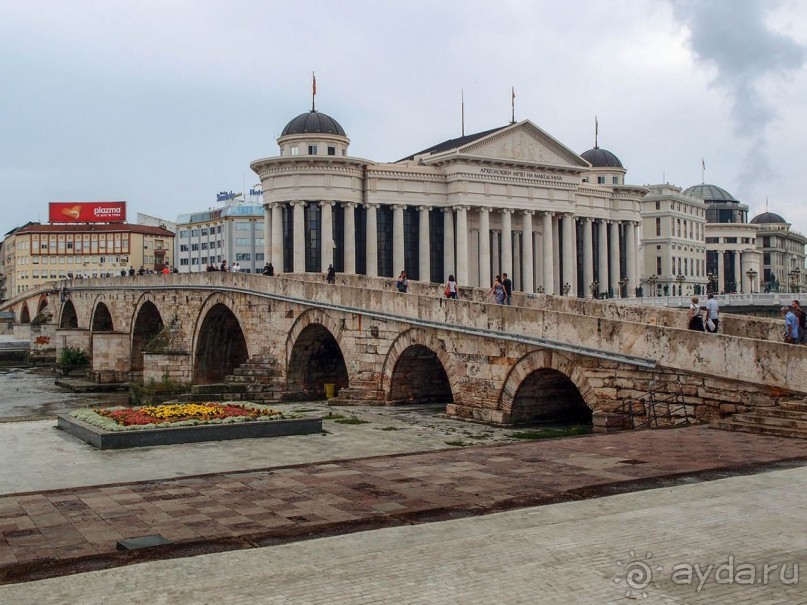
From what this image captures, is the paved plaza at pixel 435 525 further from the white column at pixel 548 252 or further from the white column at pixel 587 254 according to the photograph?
the white column at pixel 587 254

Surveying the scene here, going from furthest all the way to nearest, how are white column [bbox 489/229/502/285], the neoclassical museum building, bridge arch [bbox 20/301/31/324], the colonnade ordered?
bridge arch [bbox 20/301/31/324] → white column [bbox 489/229/502/285] → the colonnade → the neoclassical museum building

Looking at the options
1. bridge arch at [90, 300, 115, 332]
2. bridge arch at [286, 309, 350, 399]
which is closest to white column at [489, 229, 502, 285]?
bridge arch at [90, 300, 115, 332]

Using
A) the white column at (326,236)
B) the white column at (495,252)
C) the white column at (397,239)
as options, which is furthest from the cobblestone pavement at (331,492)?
the white column at (495,252)

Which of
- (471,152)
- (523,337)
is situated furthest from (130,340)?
(523,337)

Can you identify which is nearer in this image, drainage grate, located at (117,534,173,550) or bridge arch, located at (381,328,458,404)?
drainage grate, located at (117,534,173,550)

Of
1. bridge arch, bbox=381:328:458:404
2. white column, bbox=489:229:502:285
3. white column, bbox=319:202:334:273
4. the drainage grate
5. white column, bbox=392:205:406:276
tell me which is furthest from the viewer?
white column, bbox=489:229:502:285

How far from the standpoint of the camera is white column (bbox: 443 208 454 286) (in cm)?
6988

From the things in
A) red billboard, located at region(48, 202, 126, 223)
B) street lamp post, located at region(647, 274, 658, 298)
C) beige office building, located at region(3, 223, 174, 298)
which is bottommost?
street lamp post, located at region(647, 274, 658, 298)

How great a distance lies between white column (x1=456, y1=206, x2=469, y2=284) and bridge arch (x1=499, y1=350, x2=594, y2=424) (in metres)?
47.8

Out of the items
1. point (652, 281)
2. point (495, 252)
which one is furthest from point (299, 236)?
point (652, 281)

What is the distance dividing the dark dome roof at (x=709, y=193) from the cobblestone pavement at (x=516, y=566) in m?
127

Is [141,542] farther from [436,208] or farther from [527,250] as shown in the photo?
[527,250]

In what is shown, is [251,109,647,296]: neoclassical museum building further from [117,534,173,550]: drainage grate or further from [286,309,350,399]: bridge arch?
[117,534,173,550]: drainage grate

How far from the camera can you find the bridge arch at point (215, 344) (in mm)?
40750
